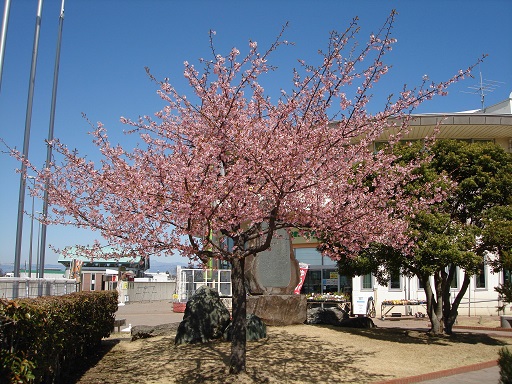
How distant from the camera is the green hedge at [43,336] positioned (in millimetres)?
5934

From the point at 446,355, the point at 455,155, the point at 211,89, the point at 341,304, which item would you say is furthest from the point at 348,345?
the point at 341,304

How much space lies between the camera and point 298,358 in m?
11.7

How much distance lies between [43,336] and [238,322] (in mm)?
3737

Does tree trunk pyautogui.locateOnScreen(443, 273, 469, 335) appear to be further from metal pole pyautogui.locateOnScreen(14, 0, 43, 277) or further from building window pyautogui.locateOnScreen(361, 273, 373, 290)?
metal pole pyautogui.locateOnScreen(14, 0, 43, 277)

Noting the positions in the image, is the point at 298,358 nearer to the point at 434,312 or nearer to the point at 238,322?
the point at 238,322

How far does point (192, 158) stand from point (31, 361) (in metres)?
3.94

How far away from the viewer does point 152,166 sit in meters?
9.61

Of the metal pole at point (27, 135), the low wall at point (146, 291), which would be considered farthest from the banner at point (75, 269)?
the metal pole at point (27, 135)

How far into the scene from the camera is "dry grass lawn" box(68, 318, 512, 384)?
1004 centimetres

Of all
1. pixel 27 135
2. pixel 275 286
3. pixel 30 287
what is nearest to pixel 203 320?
pixel 30 287

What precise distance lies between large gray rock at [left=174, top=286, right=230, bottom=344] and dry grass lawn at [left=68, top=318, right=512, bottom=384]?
38 centimetres

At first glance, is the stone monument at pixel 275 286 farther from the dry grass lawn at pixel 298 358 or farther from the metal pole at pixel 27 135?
the metal pole at pixel 27 135

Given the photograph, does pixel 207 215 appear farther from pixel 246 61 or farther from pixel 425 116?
pixel 425 116

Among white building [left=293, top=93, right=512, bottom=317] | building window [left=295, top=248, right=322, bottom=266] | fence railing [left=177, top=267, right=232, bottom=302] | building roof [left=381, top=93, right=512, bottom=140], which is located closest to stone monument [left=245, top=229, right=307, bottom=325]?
white building [left=293, top=93, right=512, bottom=317]
